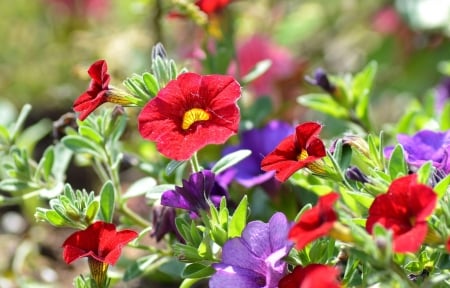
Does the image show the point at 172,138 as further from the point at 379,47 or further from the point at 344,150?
the point at 379,47

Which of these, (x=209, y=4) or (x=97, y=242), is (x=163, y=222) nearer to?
(x=97, y=242)

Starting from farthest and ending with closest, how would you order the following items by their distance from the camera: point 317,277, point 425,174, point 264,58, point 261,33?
point 261,33
point 264,58
point 425,174
point 317,277

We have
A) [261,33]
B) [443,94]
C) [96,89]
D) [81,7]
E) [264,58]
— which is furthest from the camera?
[81,7]

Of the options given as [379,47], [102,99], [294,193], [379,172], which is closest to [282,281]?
[379,172]

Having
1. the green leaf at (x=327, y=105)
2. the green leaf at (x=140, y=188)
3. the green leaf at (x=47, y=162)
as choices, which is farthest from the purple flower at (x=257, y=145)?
the green leaf at (x=47, y=162)

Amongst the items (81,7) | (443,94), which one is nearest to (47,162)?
(443,94)

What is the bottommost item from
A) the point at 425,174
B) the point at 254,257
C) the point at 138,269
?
the point at 138,269
